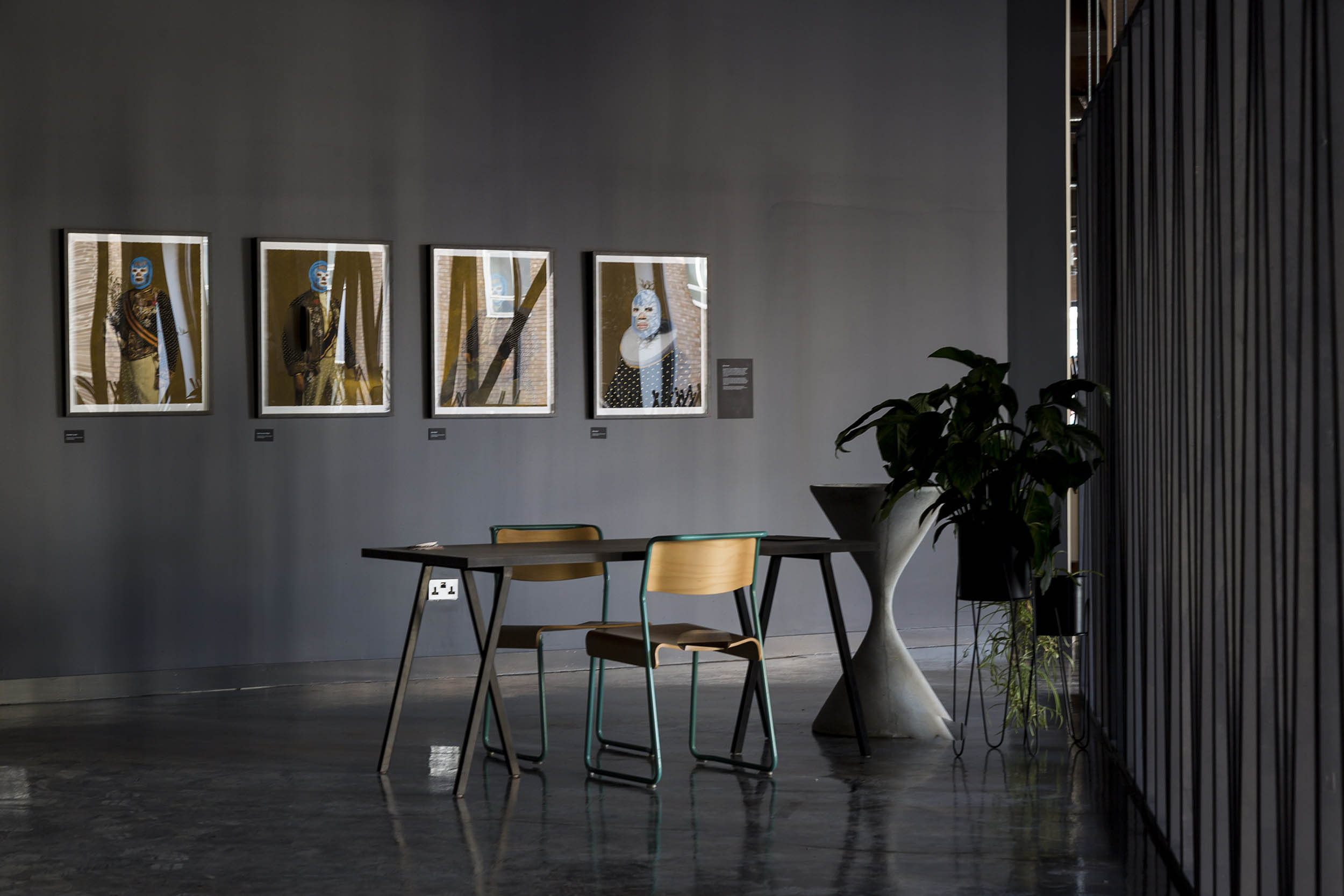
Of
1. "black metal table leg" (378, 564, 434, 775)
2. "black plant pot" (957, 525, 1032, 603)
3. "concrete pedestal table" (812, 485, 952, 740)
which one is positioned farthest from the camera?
"concrete pedestal table" (812, 485, 952, 740)

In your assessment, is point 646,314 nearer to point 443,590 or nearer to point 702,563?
point 443,590

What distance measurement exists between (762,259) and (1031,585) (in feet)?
10.5

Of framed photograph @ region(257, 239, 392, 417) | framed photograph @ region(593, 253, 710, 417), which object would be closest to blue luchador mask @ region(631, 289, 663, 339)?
framed photograph @ region(593, 253, 710, 417)

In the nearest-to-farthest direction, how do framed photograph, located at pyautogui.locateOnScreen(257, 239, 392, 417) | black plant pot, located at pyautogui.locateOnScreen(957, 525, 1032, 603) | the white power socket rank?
black plant pot, located at pyautogui.locateOnScreen(957, 525, 1032, 603) < framed photograph, located at pyautogui.locateOnScreen(257, 239, 392, 417) < the white power socket

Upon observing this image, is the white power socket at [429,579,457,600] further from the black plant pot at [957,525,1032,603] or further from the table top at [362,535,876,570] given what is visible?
the black plant pot at [957,525,1032,603]

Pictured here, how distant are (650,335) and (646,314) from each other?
0.12 m

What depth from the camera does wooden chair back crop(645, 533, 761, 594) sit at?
Result: 14.0 ft

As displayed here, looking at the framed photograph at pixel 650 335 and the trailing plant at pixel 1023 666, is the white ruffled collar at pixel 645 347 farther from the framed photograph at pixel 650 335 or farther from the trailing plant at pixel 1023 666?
the trailing plant at pixel 1023 666

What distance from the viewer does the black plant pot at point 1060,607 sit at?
191 inches

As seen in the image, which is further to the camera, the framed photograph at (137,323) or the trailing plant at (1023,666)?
the framed photograph at (137,323)

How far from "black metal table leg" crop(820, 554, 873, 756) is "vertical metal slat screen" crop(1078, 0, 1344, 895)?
89cm

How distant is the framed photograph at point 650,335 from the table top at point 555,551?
207 cm

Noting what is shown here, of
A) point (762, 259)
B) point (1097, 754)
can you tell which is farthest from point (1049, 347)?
point (1097, 754)

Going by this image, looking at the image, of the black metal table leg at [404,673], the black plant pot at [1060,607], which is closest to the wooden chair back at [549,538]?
the black metal table leg at [404,673]
